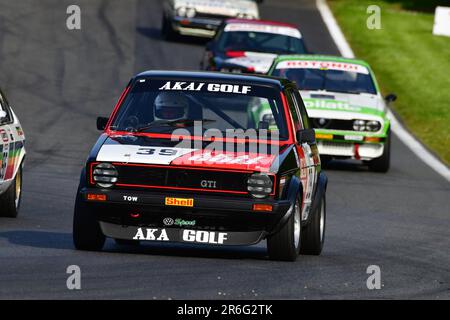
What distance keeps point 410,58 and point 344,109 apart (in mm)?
12859

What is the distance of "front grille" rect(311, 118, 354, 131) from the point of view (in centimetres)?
2045

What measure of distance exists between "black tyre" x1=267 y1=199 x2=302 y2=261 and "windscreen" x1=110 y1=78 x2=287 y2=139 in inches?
33.2

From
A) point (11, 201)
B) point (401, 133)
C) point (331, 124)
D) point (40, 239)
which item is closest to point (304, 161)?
point (40, 239)

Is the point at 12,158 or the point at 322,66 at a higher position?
the point at 12,158

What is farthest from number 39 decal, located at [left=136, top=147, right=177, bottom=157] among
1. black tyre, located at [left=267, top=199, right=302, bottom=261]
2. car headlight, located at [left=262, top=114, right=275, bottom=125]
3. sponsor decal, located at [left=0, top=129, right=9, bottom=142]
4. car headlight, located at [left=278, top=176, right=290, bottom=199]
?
sponsor decal, located at [left=0, top=129, right=9, bottom=142]

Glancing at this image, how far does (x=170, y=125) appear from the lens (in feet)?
38.4

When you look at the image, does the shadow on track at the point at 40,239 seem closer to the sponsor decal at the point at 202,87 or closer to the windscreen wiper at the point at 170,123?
the windscreen wiper at the point at 170,123

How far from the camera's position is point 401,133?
25.5 meters

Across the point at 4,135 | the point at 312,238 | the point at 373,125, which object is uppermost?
the point at 4,135

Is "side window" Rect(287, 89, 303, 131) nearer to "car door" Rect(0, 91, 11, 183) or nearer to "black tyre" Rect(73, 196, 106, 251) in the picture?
"black tyre" Rect(73, 196, 106, 251)

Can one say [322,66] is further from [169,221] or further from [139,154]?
[169,221]

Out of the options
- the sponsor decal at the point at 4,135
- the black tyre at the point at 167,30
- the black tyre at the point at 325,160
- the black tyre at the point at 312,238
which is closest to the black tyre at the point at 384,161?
the black tyre at the point at 325,160

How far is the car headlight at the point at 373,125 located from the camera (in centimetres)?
2066
